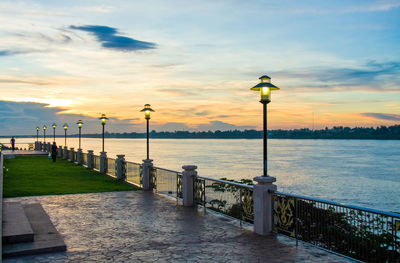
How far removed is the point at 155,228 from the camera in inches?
434

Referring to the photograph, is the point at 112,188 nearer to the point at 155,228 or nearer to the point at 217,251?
the point at 155,228

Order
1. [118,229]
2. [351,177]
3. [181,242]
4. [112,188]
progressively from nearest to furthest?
[181,242], [118,229], [112,188], [351,177]

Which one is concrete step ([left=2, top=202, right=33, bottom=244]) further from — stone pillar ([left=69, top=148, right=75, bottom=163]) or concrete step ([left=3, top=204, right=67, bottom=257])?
stone pillar ([left=69, top=148, right=75, bottom=163])

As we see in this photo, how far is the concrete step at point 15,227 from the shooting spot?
29.3 feet

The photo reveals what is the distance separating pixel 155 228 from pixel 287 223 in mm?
3633

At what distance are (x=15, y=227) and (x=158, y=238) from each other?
3460mm

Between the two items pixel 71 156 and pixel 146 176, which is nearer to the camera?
pixel 146 176

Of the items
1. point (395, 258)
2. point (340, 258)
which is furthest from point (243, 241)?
point (395, 258)

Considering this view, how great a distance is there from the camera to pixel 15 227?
31.6 feet

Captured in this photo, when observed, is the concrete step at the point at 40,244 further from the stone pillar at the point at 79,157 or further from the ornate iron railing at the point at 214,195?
the stone pillar at the point at 79,157

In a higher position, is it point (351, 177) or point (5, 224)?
point (5, 224)

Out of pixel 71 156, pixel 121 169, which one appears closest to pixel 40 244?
pixel 121 169

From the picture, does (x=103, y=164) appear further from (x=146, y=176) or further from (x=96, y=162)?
(x=146, y=176)

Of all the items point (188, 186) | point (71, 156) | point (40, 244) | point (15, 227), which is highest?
point (188, 186)
